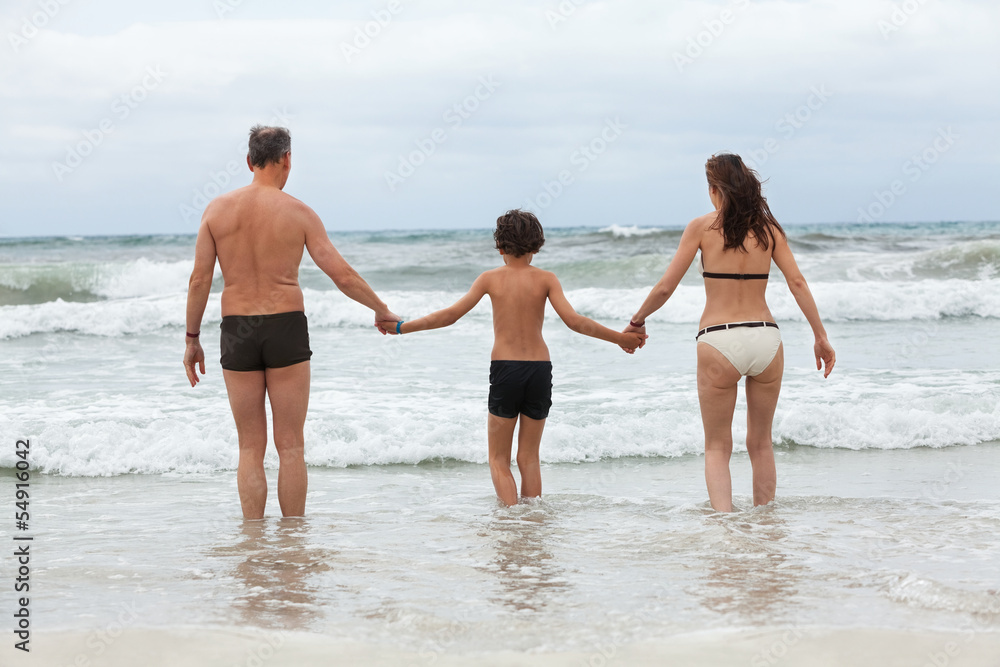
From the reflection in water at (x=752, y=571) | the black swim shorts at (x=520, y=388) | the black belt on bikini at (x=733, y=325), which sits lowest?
the reflection in water at (x=752, y=571)

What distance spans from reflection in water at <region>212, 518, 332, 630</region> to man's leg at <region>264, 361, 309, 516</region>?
0.26 metres

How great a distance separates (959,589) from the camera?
3.25 m

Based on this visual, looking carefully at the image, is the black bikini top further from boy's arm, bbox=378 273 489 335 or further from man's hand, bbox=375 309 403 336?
man's hand, bbox=375 309 403 336

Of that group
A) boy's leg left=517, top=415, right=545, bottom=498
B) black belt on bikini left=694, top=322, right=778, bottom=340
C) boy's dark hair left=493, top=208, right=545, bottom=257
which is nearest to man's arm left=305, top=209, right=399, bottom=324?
boy's dark hair left=493, top=208, right=545, bottom=257

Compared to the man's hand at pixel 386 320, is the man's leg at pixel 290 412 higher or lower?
lower

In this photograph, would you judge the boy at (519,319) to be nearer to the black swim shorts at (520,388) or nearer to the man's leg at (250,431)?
the black swim shorts at (520,388)

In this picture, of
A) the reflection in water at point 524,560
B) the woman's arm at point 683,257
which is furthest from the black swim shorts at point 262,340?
the woman's arm at point 683,257

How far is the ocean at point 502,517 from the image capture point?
2.88 meters

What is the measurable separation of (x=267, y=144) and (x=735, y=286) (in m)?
2.32

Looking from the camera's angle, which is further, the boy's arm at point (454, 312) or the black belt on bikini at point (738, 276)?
the boy's arm at point (454, 312)

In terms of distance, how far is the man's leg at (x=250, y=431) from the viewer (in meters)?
4.06

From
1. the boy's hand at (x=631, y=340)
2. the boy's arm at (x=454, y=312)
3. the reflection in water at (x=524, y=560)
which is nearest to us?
the reflection in water at (x=524, y=560)

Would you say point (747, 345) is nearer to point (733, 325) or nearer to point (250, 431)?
point (733, 325)

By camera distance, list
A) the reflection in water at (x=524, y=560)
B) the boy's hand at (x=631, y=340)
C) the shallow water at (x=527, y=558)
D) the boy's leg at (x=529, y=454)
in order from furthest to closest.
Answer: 1. the boy's hand at (x=631, y=340)
2. the boy's leg at (x=529, y=454)
3. the reflection in water at (x=524, y=560)
4. the shallow water at (x=527, y=558)
